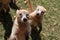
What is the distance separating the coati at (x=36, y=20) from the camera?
6406mm

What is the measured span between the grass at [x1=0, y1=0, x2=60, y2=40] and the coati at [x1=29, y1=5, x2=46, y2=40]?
157mm

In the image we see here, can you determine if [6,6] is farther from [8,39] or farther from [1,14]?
[8,39]

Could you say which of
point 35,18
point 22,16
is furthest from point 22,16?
point 35,18

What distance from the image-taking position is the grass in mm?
6744

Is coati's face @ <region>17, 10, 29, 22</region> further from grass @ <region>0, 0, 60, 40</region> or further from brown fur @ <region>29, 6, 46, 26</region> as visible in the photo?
grass @ <region>0, 0, 60, 40</region>

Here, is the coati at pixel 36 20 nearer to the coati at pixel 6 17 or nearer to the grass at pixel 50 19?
the grass at pixel 50 19

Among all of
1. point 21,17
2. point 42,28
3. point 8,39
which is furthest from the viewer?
point 42,28

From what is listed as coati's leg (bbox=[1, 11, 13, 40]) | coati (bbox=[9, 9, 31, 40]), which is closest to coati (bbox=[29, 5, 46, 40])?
coati (bbox=[9, 9, 31, 40])

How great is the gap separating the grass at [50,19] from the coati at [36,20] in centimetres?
16

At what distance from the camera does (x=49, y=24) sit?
708 cm

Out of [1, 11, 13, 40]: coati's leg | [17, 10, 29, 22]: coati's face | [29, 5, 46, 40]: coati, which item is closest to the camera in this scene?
[17, 10, 29, 22]: coati's face

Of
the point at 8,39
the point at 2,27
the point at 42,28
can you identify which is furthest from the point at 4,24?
the point at 42,28

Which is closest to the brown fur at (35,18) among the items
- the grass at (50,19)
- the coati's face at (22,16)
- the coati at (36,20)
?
the coati at (36,20)

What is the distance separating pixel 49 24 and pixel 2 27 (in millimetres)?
1267
